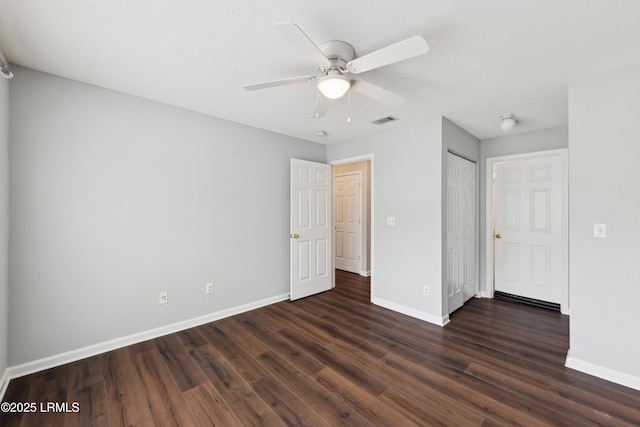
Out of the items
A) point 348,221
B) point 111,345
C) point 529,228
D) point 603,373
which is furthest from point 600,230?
point 111,345

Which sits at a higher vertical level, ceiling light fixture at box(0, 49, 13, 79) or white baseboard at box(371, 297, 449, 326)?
ceiling light fixture at box(0, 49, 13, 79)

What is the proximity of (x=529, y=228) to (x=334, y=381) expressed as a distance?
341 centimetres

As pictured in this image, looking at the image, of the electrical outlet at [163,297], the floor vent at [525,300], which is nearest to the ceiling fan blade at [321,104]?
the electrical outlet at [163,297]

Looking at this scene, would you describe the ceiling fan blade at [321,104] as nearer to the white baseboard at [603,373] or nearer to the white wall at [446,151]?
the white wall at [446,151]

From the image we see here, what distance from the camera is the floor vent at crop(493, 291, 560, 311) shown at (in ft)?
11.5

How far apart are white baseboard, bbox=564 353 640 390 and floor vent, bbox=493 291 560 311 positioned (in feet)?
5.30

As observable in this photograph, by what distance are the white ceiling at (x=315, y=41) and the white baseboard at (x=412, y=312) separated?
2.30 meters

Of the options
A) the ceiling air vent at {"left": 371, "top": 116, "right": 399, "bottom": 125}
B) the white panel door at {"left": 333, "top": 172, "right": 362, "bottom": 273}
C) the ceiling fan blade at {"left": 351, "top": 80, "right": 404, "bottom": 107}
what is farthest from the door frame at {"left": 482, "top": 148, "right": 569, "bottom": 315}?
the ceiling fan blade at {"left": 351, "top": 80, "right": 404, "bottom": 107}

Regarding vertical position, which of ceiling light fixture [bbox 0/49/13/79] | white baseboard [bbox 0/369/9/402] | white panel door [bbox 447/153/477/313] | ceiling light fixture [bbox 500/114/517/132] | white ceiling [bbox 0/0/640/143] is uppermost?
white ceiling [bbox 0/0/640/143]

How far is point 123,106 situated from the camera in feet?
8.17

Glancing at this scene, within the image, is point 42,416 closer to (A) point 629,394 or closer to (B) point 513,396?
(B) point 513,396

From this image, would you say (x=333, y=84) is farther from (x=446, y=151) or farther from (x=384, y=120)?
(x=446, y=151)

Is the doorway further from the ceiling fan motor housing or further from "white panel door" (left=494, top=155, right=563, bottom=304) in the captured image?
the ceiling fan motor housing

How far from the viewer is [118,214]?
2467 mm
